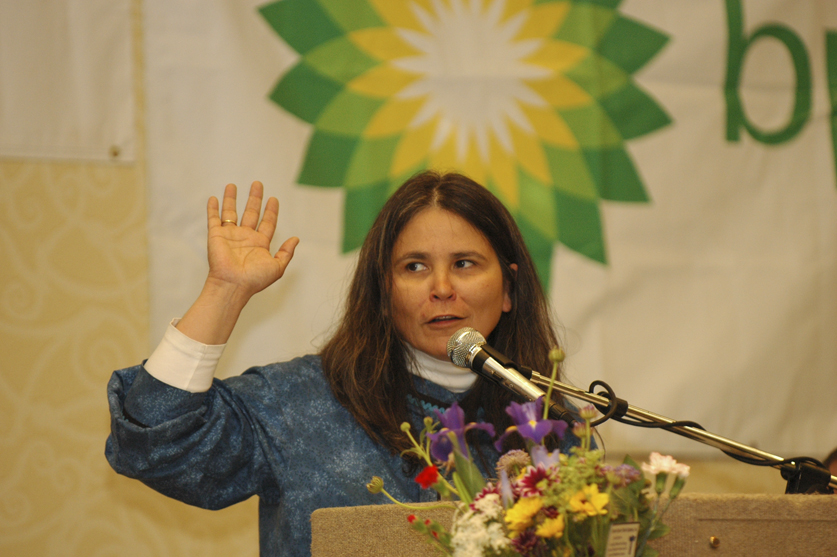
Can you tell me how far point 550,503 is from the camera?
0.64m

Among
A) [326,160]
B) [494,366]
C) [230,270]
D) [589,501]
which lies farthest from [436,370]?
[589,501]

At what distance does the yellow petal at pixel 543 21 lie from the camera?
2.28 meters

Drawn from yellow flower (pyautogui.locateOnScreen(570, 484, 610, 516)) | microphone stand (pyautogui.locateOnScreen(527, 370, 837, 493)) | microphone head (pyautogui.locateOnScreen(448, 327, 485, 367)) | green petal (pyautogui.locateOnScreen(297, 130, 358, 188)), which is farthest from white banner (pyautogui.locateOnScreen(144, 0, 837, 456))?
yellow flower (pyautogui.locateOnScreen(570, 484, 610, 516))

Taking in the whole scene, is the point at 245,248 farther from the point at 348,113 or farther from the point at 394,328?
the point at 348,113

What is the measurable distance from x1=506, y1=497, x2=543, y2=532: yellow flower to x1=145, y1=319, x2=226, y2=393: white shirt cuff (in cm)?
70

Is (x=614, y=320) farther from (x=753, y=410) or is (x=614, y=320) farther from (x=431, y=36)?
(x=431, y=36)

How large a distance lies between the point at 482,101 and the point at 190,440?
139 cm

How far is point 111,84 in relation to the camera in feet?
6.37

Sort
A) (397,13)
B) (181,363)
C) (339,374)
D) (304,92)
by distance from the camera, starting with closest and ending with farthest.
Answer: (181,363) → (339,374) → (304,92) → (397,13)

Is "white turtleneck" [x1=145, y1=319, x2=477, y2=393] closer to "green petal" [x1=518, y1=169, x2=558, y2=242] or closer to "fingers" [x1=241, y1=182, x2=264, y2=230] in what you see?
"fingers" [x1=241, y1=182, x2=264, y2=230]

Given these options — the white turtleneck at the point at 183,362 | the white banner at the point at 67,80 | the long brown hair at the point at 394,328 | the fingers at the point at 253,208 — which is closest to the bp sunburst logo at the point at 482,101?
the white banner at the point at 67,80

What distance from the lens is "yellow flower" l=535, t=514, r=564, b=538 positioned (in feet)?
2.05

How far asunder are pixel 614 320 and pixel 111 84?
5.06 feet

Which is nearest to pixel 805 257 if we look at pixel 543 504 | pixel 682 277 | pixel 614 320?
pixel 682 277
